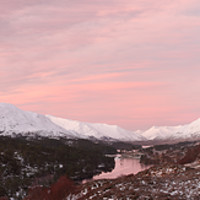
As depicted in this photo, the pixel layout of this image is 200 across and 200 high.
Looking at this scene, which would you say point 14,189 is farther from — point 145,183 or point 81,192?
point 145,183

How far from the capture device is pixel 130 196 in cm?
2758

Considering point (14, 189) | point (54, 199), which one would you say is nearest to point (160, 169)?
point (54, 199)

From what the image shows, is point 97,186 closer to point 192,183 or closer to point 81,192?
point 81,192

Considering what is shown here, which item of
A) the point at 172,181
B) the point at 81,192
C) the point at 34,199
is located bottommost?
the point at 34,199

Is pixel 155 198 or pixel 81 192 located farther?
pixel 81 192

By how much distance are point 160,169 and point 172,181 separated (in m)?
10.4

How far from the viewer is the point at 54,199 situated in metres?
56.8

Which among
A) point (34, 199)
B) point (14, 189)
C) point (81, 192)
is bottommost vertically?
point (14, 189)

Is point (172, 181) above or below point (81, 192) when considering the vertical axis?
above

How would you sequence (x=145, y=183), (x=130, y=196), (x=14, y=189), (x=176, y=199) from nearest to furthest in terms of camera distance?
(x=176, y=199)
(x=130, y=196)
(x=145, y=183)
(x=14, y=189)

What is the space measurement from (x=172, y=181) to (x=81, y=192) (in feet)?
47.5

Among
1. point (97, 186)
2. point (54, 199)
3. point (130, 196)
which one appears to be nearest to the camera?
point (130, 196)

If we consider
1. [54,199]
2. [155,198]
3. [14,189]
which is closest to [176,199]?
[155,198]

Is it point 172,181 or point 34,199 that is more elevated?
point 172,181
